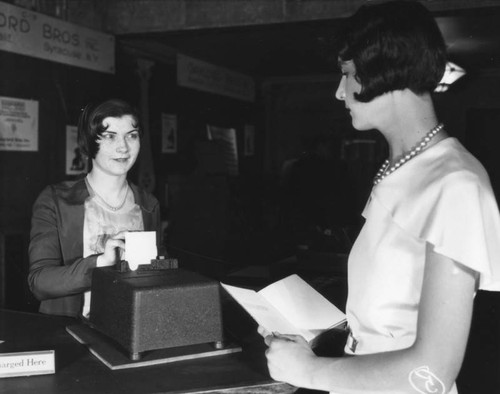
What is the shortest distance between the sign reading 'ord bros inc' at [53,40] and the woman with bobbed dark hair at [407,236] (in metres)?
3.23

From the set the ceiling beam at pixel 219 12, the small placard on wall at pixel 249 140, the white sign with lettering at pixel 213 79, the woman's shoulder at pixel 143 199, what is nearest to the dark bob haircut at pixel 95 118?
the woman's shoulder at pixel 143 199

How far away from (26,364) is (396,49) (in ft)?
3.75

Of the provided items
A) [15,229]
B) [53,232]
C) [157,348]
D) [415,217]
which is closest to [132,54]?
[15,229]

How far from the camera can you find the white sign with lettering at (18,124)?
3895 mm

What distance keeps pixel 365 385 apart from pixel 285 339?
9.6 inches

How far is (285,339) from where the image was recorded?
47.4 inches

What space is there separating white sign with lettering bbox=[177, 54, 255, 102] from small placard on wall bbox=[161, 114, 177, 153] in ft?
1.53

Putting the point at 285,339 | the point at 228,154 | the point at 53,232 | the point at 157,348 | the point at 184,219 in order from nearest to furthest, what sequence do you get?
the point at 285,339 < the point at 157,348 < the point at 53,232 < the point at 184,219 < the point at 228,154

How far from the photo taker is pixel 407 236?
1036mm

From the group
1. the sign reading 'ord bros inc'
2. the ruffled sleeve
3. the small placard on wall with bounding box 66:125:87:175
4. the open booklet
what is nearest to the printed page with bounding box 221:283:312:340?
the open booklet

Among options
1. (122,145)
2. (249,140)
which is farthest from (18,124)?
(249,140)

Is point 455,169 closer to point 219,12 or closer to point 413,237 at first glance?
point 413,237

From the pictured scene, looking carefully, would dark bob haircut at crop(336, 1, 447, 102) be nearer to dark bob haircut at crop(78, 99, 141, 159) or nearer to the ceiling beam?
dark bob haircut at crop(78, 99, 141, 159)

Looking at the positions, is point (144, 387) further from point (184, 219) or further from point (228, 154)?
point (228, 154)
